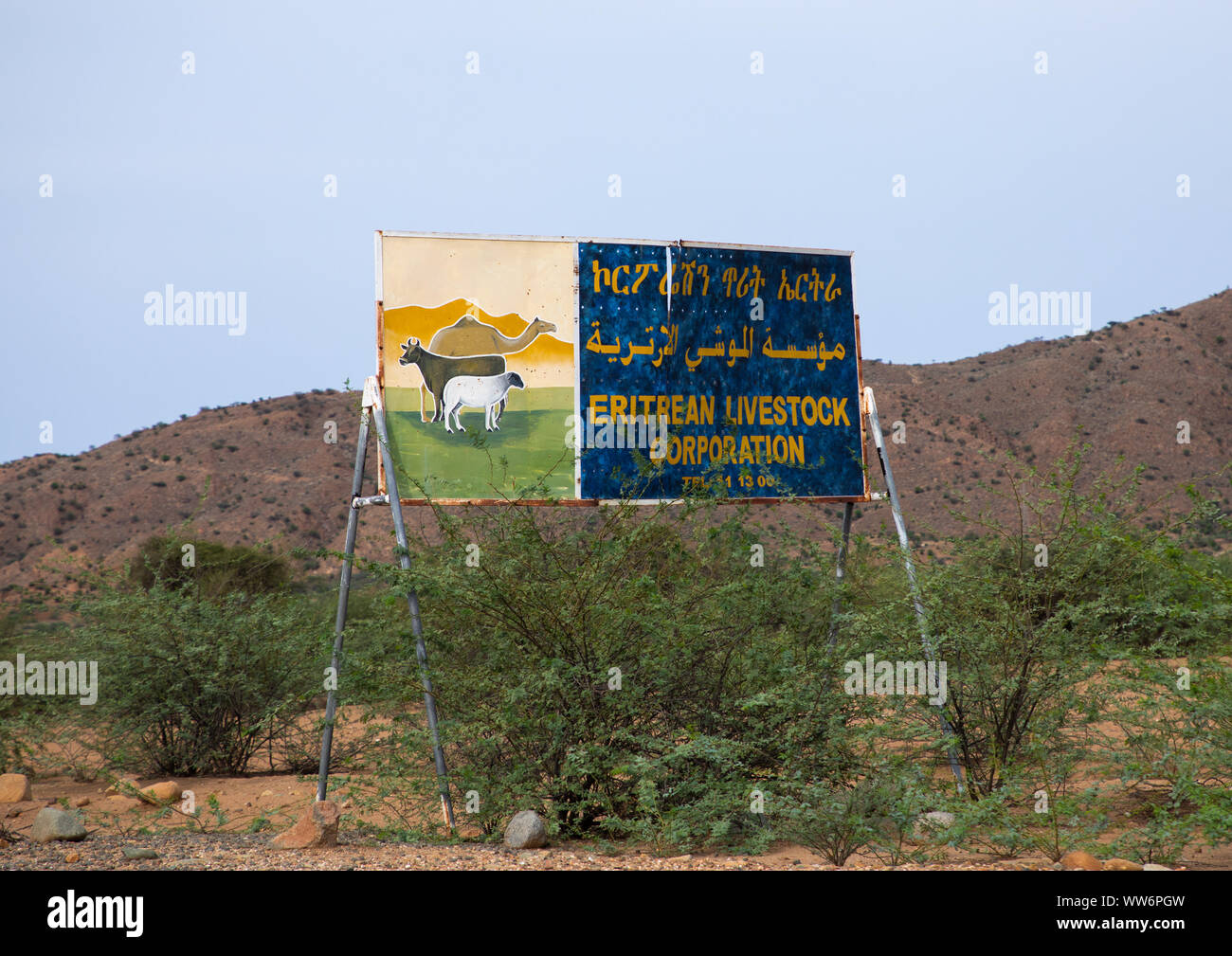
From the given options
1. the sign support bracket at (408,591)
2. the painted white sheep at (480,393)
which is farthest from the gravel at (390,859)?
the painted white sheep at (480,393)

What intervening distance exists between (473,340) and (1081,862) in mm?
5608

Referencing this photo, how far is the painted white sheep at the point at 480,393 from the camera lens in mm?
8336

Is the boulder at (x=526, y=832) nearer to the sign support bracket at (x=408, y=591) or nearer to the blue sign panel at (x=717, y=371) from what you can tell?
the sign support bracket at (x=408, y=591)

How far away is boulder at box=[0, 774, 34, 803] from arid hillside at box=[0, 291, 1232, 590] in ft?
92.0

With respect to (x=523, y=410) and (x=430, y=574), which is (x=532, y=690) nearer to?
(x=430, y=574)

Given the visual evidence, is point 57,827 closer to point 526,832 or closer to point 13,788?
point 526,832

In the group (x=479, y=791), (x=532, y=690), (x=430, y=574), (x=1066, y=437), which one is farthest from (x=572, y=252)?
(x=1066, y=437)

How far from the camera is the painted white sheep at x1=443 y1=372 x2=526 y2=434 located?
27.3 ft

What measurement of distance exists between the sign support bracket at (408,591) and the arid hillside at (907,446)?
99.5ft

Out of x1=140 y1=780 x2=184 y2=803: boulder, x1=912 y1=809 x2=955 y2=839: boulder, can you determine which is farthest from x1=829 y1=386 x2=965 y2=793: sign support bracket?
x1=140 y1=780 x2=184 y2=803: boulder

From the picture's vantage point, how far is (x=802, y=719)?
728cm

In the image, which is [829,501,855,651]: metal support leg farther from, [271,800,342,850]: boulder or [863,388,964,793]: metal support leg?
[271,800,342,850]: boulder

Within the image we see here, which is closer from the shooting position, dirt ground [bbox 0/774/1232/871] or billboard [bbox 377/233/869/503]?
dirt ground [bbox 0/774/1232/871]
